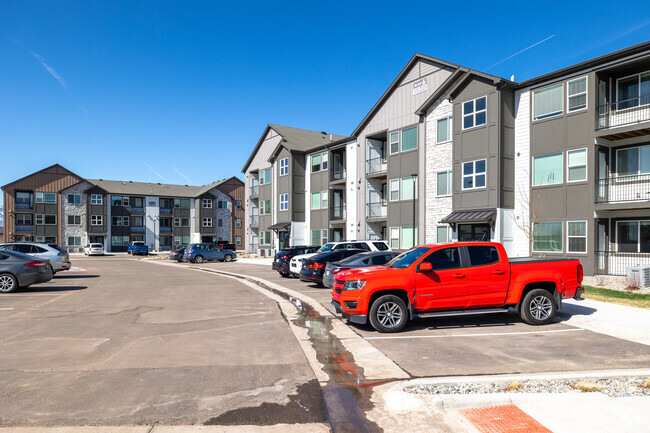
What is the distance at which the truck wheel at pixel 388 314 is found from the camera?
998 centimetres

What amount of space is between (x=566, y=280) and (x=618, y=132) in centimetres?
1178

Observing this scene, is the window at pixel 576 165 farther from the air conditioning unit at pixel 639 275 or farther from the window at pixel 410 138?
the window at pixel 410 138

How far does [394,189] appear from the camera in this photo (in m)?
31.1

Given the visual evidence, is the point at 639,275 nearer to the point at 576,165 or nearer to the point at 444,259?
the point at 576,165

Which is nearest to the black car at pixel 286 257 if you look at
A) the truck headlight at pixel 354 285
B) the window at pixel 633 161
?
the truck headlight at pixel 354 285

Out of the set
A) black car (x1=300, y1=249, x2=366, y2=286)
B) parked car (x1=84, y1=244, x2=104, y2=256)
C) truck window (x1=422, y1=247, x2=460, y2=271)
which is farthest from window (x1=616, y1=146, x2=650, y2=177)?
parked car (x1=84, y1=244, x2=104, y2=256)

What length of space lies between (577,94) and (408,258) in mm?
15329

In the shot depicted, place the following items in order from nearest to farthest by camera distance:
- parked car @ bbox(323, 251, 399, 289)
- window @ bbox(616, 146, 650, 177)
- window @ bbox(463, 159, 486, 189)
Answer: parked car @ bbox(323, 251, 399, 289) < window @ bbox(616, 146, 650, 177) < window @ bbox(463, 159, 486, 189)

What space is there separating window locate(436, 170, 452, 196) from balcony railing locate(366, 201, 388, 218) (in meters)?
7.20

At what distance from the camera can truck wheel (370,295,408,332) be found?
9984 millimetres

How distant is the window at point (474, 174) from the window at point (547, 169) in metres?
2.56

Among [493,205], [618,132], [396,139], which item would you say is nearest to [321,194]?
[396,139]

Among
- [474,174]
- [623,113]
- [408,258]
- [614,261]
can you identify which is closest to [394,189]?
[474,174]

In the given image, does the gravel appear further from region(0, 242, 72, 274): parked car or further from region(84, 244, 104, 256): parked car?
region(84, 244, 104, 256): parked car
